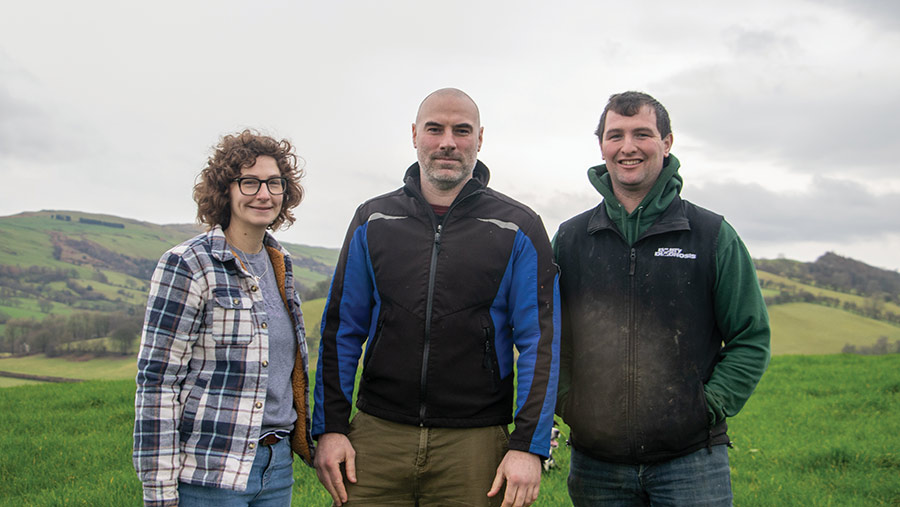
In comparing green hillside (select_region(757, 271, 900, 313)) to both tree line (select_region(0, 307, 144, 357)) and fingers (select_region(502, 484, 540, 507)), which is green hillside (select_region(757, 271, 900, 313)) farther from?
fingers (select_region(502, 484, 540, 507))

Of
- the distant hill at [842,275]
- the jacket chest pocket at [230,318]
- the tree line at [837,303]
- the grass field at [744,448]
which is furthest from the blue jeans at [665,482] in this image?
the distant hill at [842,275]

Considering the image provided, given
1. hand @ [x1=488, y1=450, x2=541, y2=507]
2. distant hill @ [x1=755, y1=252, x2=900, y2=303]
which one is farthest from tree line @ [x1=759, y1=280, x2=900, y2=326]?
hand @ [x1=488, y1=450, x2=541, y2=507]

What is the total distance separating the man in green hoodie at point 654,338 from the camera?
3834 millimetres

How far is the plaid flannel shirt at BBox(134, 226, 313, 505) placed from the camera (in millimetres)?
3379

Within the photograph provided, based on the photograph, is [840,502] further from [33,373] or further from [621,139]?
[33,373]

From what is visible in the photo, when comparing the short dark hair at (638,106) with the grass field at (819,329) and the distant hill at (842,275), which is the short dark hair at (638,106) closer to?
the grass field at (819,329)

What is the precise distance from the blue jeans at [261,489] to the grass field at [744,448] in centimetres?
312

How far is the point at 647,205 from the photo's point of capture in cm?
412

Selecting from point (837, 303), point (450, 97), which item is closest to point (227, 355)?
point (450, 97)

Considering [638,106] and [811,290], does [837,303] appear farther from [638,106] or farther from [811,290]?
[638,106]

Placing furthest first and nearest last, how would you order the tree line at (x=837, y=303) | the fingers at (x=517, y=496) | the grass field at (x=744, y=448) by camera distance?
the tree line at (x=837, y=303) < the grass field at (x=744, y=448) < the fingers at (x=517, y=496)

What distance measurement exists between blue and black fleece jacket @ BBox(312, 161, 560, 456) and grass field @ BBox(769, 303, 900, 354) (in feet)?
195

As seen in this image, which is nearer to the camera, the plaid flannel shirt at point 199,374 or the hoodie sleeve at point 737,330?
the plaid flannel shirt at point 199,374

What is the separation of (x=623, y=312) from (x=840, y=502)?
5272 mm
